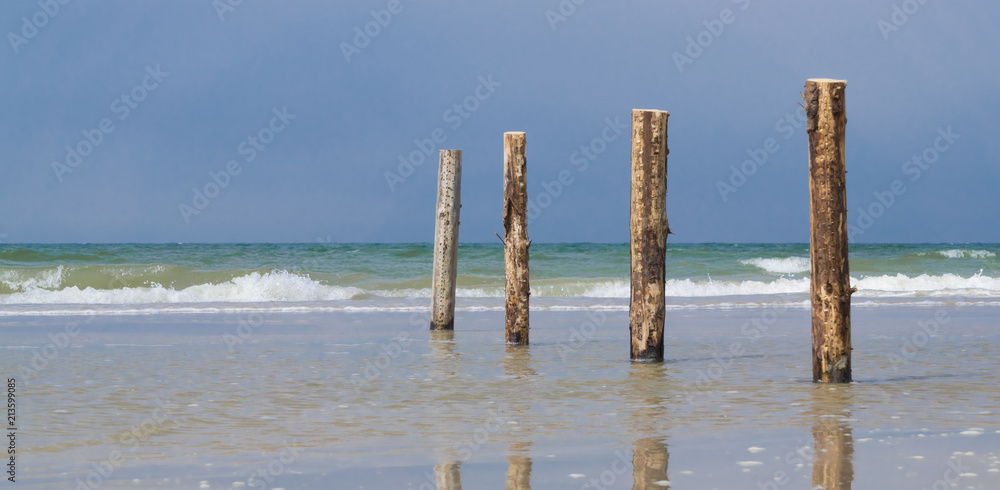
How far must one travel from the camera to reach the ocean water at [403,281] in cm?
2186

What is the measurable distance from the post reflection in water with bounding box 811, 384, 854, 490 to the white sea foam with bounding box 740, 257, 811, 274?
3266 centimetres

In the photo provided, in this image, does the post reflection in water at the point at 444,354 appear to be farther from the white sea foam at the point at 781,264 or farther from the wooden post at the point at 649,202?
the white sea foam at the point at 781,264

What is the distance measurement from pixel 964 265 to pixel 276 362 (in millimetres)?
36475

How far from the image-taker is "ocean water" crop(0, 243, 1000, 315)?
2186 centimetres

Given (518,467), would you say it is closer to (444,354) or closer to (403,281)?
(444,354)

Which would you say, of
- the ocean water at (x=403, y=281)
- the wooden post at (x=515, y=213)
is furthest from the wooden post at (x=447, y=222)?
the ocean water at (x=403, y=281)

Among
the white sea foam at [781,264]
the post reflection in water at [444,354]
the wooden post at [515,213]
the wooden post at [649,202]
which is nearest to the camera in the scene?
the wooden post at [649,202]

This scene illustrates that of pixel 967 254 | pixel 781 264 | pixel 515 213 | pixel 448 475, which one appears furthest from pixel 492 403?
pixel 967 254

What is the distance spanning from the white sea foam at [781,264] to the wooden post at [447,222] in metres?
28.2

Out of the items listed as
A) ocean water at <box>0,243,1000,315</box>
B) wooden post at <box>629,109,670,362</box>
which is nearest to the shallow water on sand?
wooden post at <box>629,109,670,362</box>

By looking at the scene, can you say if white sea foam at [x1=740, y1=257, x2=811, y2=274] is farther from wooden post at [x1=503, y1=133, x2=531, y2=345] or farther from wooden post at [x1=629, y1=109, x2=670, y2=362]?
wooden post at [x1=629, y1=109, x2=670, y2=362]

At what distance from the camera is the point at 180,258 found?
43.8 metres

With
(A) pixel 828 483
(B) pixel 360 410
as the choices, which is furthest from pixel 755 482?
(B) pixel 360 410

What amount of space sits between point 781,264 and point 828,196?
36182mm
